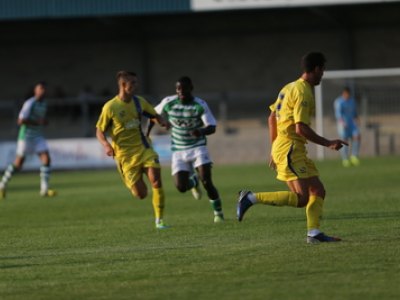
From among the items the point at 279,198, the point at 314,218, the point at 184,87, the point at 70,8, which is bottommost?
the point at 314,218

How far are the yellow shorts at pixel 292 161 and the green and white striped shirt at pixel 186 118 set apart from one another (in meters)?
3.38

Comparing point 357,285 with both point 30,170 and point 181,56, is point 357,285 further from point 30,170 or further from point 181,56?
point 181,56

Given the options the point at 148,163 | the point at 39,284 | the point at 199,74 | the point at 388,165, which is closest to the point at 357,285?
the point at 39,284

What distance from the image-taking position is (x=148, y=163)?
14.3m

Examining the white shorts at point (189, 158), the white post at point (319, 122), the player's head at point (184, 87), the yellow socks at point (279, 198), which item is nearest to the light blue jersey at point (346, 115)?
the white post at point (319, 122)

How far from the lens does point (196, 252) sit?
1108cm

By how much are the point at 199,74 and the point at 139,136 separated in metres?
26.8

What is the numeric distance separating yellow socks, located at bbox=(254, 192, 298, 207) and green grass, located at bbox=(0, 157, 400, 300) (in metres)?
0.44

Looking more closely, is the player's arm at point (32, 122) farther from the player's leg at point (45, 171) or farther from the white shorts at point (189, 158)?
the white shorts at point (189, 158)

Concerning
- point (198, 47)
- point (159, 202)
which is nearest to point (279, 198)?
point (159, 202)

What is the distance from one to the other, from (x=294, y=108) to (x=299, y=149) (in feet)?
1.74

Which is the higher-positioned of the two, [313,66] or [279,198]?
[313,66]

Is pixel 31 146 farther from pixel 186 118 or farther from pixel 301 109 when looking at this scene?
pixel 301 109

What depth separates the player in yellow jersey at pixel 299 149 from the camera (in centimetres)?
1113
